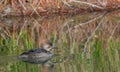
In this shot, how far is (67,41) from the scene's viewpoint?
33.1 feet

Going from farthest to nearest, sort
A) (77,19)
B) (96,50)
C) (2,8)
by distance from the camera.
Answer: (2,8) < (77,19) < (96,50)

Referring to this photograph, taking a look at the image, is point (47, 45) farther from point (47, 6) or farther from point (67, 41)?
point (47, 6)

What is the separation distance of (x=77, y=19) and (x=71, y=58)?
5.45 meters

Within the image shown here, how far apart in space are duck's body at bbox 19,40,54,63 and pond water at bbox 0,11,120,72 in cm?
11

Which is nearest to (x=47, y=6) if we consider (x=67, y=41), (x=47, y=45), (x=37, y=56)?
(x=67, y=41)

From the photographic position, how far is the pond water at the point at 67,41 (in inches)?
308

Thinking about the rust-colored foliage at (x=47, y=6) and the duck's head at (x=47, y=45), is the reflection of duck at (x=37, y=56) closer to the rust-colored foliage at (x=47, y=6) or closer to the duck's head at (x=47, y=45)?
the duck's head at (x=47, y=45)

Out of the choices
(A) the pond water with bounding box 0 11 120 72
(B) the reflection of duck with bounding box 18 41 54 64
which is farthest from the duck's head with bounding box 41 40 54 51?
(B) the reflection of duck with bounding box 18 41 54 64

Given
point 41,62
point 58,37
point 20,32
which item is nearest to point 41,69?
point 41,62

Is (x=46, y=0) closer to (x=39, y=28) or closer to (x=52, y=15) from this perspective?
(x=52, y=15)

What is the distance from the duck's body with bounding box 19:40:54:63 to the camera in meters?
8.47

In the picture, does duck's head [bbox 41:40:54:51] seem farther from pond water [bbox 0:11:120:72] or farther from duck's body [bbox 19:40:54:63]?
duck's body [bbox 19:40:54:63]

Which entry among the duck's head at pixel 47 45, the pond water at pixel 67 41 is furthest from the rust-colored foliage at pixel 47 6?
the duck's head at pixel 47 45

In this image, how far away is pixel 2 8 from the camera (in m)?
14.8
